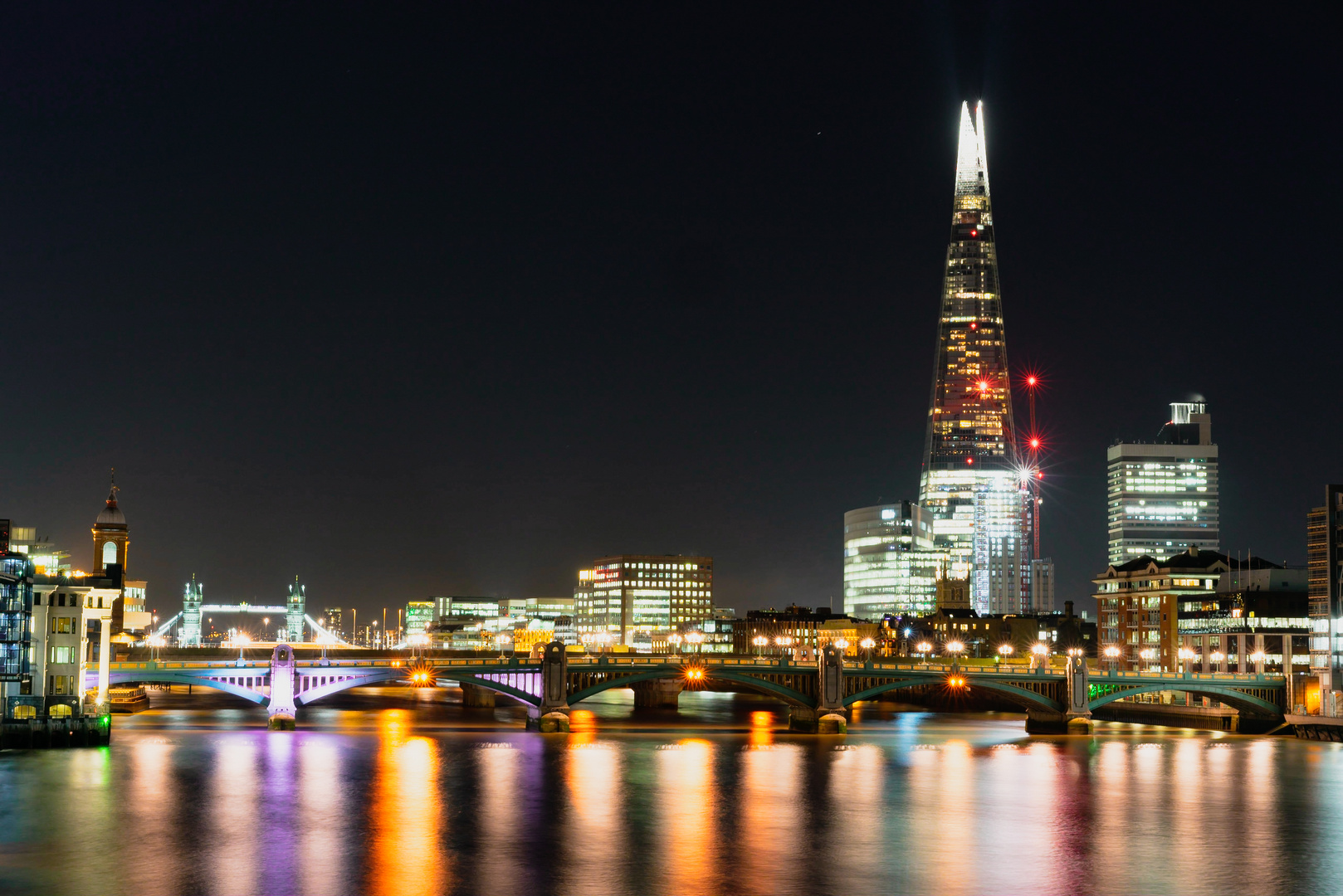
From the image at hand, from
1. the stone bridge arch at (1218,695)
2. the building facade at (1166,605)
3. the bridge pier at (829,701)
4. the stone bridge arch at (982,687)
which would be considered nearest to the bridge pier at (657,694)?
the stone bridge arch at (982,687)

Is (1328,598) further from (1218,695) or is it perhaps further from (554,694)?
(554,694)

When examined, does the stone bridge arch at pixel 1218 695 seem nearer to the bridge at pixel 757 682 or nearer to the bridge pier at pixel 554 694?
the bridge at pixel 757 682

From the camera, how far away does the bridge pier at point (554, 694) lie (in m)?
133

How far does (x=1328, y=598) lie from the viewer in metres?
137

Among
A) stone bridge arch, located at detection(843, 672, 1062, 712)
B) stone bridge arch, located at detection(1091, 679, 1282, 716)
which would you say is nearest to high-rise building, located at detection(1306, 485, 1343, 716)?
stone bridge arch, located at detection(1091, 679, 1282, 716)

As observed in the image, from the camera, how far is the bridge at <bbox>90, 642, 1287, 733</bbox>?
5167 inches

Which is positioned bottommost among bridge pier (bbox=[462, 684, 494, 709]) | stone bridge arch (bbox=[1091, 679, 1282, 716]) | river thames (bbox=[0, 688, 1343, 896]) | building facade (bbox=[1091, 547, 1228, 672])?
bridge pier (bbox=[462, 684, 494, 709])

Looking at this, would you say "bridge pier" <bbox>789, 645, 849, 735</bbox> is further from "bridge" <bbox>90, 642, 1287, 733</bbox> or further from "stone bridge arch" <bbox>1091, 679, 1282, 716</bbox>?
"stone bridge arch" <bbox>1091, 679, 1282, 716</bbox>

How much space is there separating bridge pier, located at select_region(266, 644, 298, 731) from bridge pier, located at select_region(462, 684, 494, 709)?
170ft

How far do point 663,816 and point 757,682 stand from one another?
55.0m

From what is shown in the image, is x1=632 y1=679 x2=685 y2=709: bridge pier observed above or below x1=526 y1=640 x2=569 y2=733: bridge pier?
below

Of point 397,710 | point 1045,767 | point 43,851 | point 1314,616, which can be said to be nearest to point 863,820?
point 1045,767

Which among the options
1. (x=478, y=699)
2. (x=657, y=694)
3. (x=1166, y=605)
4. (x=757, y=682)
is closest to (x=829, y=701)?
(x=757, y=682)

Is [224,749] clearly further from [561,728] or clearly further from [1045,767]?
[1045,767]
